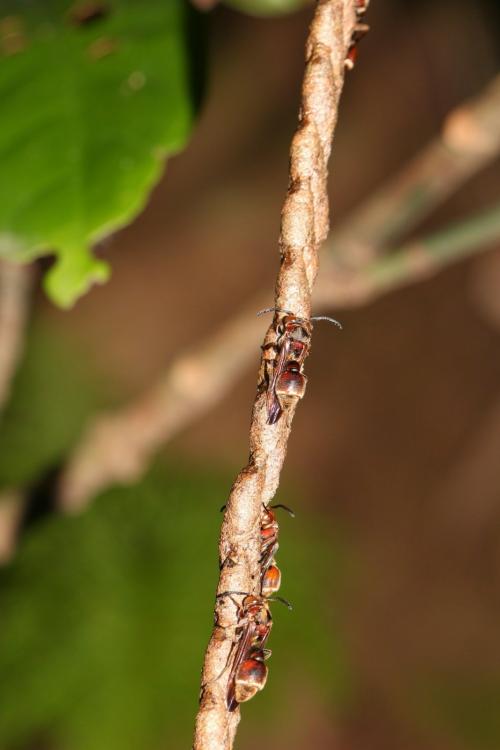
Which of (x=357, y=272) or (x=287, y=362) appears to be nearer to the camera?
(x=287, y=362)

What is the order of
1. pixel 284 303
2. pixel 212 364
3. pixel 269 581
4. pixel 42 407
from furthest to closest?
pixel 42 407
pixel 212 364
pixel 269 581
pixel 284 303

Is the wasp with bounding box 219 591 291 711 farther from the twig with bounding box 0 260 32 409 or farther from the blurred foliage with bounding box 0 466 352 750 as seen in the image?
the blurred foliage with bounding box 0 466 352 750

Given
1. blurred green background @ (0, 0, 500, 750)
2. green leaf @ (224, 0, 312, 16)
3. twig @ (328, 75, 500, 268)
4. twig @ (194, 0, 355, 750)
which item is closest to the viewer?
twig @ (194, 0, 355, 750)

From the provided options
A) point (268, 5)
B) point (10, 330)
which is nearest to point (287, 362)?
point (268, 5)

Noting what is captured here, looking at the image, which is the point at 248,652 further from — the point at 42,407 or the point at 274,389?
the point at 42,407

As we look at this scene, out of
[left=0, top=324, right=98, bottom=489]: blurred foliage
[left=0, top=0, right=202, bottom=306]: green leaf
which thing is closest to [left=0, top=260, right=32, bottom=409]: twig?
[left=0, top=0, right=202, bottom=306]: green leaf

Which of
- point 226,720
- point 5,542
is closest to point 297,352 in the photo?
point 226,720
